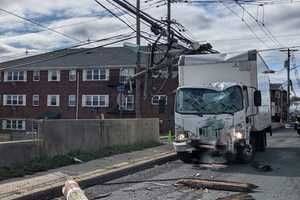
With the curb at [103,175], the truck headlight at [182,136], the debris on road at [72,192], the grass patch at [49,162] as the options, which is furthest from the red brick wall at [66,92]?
the debris on road at [72,192]

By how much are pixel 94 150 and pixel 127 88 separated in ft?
102

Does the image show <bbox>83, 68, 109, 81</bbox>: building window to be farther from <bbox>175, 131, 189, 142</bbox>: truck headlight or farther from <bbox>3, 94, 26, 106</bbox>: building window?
<bbox>175, 131, 189, 142</bbox>: truck headlight

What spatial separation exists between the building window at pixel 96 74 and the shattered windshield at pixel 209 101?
35.3m

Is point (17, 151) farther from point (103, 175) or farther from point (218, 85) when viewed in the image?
point (218, 85)

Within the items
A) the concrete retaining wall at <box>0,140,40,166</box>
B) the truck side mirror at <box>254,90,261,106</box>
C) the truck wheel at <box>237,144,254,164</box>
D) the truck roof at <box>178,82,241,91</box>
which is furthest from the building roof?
the concrete retaining wall at <box>0,140,40,166</box>

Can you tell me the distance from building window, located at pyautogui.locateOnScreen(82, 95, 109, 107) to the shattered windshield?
3533 cm

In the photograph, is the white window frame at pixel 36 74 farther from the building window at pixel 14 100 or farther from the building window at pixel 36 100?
the building window at pixel 14 100

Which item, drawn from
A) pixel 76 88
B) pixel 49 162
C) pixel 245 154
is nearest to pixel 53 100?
pixel 76 88

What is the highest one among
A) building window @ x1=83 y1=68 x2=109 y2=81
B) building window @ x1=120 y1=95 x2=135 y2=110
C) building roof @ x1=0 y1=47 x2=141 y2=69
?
building roof @ x1=0 y1=47 x2=141 y2=69

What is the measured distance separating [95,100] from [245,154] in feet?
121

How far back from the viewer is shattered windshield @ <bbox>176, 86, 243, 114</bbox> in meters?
14.3

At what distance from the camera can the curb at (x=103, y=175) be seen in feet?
30.3

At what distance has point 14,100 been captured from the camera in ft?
180

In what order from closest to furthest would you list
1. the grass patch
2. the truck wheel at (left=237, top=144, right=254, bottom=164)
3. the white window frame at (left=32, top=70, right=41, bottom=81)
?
1. the grass patch
2. the truck wheel at (left=237, top=144, right=254, bottom=164)
3. the white window frame at (left=32, top=70, right=41, bottom=81)
